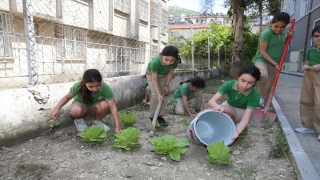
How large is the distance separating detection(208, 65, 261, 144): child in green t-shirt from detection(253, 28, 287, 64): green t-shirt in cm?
104

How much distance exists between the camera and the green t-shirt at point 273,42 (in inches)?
130

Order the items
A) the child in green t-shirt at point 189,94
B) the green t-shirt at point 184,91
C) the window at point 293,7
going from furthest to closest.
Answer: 1. the window at point 293,7
2. the green t-shirt at point 184,91
3. the child in green t-shirt at point 189,94

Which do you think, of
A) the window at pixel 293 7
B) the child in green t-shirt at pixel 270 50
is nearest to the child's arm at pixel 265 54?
the child in green t-shirt at pixel 270 50

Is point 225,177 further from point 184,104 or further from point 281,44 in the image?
Answer: point 281,44

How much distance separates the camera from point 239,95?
8.74ft

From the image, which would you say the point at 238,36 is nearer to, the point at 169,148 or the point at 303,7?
the point at 169,148

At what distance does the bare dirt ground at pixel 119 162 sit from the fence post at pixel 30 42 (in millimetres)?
677

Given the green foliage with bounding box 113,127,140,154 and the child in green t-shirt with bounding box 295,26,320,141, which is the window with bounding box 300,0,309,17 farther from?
the green foliage with bounding box 113,127,140,154

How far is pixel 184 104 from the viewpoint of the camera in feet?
12.2

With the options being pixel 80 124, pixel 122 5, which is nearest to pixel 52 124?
pixel 80 124

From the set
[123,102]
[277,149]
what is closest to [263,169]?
[277,149]

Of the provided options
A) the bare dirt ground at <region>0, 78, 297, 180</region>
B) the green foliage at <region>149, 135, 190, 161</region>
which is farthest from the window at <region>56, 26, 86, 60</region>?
the green foliage at <region>149, 135, 190, 161</region>

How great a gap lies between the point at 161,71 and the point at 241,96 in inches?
42.2

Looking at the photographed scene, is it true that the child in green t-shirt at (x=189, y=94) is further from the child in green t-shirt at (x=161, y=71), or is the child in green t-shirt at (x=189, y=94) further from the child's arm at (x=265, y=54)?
the child's arm at (x=265, y=54)
